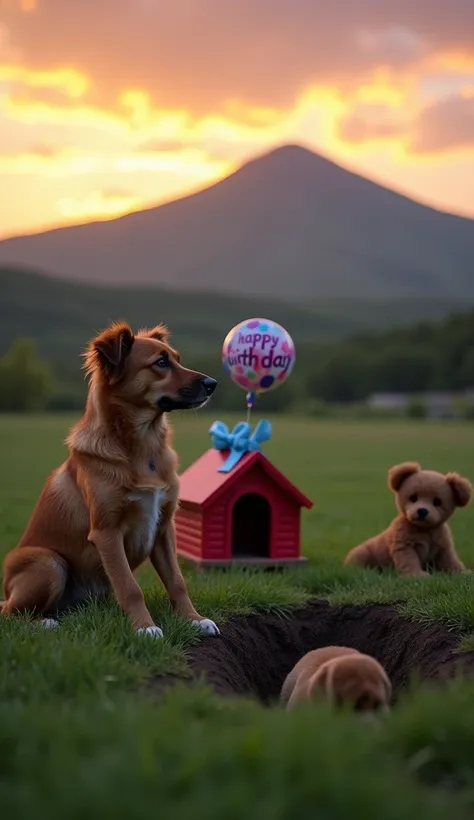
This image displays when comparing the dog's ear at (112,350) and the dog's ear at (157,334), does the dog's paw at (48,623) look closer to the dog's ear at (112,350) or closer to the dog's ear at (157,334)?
the dog's ear at (112,350)

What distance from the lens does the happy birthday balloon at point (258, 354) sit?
8445 mm

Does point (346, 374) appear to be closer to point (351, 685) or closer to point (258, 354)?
point (258, 354)

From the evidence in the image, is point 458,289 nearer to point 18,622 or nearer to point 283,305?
point 283,305

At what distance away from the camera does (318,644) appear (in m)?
6.70

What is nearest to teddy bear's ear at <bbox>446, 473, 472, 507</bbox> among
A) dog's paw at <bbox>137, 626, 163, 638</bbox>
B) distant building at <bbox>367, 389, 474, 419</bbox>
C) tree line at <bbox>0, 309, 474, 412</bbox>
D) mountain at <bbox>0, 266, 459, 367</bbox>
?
dog's paw at <bbox>137, 626, 163, 638</bbox>

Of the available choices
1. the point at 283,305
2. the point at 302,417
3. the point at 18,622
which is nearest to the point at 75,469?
the point at 18,622

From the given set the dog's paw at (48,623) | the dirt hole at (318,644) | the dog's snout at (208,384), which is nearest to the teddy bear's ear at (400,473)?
the dirt hole at (318,644)

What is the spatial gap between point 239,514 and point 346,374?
54606 mm

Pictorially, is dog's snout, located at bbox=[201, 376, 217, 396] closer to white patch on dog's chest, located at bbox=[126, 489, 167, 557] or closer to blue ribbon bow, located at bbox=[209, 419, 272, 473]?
white patch on dog's chest, located at bbox=[126, 489, 167, 557]

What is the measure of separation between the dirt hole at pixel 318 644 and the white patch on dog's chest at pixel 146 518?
737 millimetres

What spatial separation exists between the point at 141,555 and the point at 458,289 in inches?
6372

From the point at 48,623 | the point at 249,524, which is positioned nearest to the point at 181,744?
the point at 48,623

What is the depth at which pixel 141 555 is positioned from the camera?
20.3ft

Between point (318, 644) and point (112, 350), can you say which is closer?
point (112, 350)
